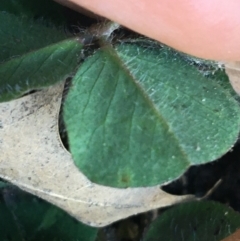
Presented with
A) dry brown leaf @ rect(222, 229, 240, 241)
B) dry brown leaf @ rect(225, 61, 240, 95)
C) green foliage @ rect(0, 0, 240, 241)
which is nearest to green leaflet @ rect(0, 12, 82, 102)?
green foliage @ rect(0, 0, 240, 241)

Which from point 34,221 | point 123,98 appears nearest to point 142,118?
point 123,98

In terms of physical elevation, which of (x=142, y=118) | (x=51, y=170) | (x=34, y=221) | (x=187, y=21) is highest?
(x=187, y=21)

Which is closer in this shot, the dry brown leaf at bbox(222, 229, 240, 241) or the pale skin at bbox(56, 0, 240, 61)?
the pale skin at bbox(56, 0, 240, 61)

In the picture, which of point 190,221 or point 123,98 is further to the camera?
point 190,221

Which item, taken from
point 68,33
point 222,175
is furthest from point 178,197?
point 68,33

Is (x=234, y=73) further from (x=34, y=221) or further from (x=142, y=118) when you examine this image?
(x=34, y=221)

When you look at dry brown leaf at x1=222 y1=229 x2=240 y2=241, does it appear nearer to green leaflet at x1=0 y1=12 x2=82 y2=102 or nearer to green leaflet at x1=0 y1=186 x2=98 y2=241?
green leaflet at x1=0 y1=186 x2=98 y2=241

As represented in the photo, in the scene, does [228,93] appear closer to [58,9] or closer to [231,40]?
[231,40]
